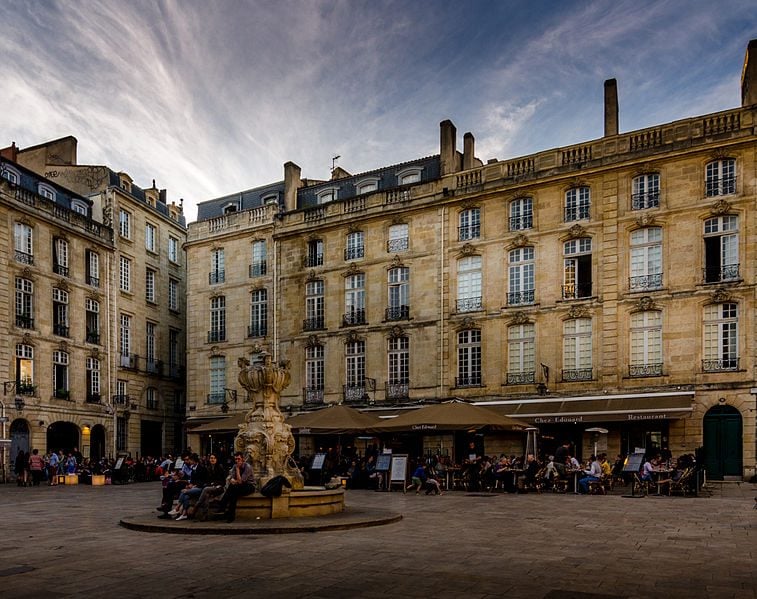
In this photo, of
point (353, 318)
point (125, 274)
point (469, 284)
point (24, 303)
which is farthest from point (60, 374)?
point (469, 284)

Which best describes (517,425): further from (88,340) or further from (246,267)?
(88,340)

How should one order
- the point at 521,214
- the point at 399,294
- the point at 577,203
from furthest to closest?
the point at 399,294, the point at 521,214, the point at 577,203

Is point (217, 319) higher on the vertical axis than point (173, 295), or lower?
lower

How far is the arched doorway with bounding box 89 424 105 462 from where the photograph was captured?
123 ft

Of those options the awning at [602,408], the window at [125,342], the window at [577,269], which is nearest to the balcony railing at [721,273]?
the awning at [602,408]

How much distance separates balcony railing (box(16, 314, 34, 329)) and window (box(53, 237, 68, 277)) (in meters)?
2.68

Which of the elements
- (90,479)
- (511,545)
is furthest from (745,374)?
(90,479)

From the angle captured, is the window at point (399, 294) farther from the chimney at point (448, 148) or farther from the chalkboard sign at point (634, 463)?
the chalkboard sign at point (634, 463)

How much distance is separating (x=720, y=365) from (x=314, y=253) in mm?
17645

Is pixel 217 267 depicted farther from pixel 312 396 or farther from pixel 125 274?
pixel 312 396

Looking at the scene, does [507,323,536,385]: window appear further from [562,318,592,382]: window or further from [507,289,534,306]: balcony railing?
[562,318,592,382]: window

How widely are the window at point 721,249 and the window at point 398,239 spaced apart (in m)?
11.7

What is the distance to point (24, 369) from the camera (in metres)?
33.3

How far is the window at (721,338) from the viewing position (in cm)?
2616
